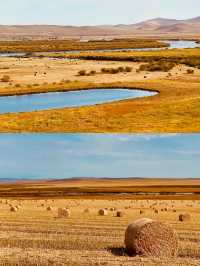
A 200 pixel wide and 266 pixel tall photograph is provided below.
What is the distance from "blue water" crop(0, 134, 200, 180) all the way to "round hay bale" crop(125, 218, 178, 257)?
23.8 metres

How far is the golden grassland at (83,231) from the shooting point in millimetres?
14922

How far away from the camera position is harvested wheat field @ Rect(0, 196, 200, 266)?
1491 centimetres

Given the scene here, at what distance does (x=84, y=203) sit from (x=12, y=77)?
56.0 m

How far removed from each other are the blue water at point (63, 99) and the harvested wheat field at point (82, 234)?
102 feet

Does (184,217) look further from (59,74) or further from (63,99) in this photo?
(59,74)

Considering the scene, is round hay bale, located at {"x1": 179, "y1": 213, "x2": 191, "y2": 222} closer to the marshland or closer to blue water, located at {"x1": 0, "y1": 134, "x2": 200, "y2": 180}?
the marshland

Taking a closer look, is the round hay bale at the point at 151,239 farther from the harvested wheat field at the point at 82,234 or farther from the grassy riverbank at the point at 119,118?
A: the grassy riverbank at the point at 119,118

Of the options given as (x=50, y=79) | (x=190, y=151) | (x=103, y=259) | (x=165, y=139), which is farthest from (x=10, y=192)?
(x=50, y=79)

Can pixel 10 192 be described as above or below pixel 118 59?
below

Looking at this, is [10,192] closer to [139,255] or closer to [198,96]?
[139,255]

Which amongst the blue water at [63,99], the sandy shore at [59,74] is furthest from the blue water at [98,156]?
the sandy shore at [59,74]

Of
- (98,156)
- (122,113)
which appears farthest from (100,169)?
(122,113)

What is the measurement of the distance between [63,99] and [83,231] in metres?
45.7

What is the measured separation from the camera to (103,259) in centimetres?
1502
